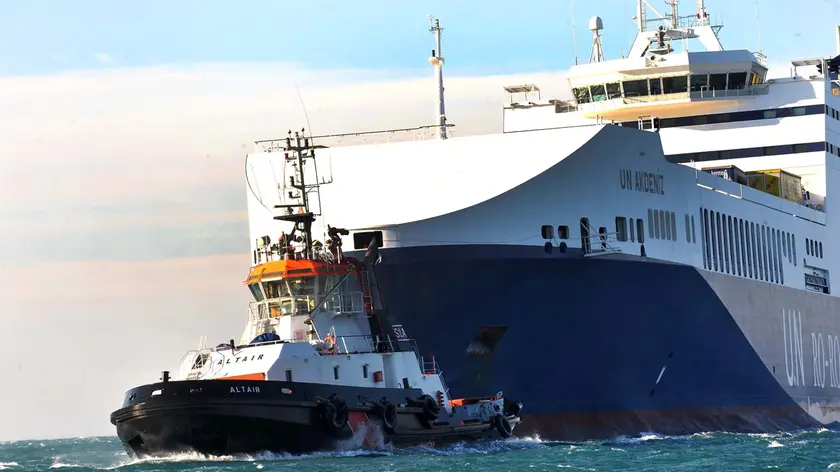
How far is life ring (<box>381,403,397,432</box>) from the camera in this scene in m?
26.8

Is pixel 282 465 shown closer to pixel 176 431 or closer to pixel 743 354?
pixel 176 431

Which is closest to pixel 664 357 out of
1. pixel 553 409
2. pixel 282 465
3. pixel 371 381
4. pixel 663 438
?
pixel 663 438

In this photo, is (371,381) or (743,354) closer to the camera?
(371,381)

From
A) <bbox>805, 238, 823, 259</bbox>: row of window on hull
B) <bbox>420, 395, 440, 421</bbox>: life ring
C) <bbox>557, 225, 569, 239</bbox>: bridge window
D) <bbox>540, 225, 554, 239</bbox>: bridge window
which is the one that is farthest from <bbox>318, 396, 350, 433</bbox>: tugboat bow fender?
<bbox>805, 238, 823, 259</bbox>: row of window on hull

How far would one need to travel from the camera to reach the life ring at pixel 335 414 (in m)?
25.9

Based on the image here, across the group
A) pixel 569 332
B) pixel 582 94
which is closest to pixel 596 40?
pixel 582 94

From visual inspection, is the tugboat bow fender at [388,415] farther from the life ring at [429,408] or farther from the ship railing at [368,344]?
the ship railing at [368,344]

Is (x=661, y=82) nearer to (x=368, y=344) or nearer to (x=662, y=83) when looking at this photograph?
(x=662, y=83)

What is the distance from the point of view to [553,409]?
32.3 m

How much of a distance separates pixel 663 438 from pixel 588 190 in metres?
6.15

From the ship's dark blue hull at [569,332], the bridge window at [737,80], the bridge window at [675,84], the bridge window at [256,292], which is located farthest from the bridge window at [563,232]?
the bridge window at [737,80]

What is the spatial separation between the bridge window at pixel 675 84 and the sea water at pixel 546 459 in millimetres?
13822

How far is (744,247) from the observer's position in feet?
135

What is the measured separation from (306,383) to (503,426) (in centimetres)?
520
